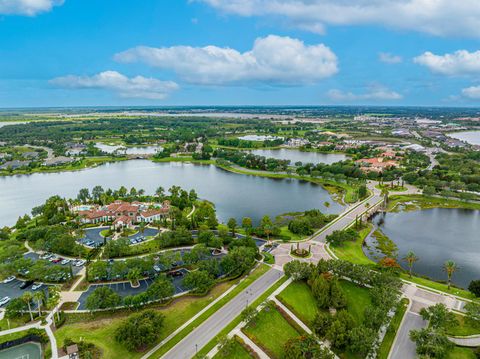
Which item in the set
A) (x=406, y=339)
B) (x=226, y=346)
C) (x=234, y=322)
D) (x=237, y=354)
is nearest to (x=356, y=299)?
(x=406, y=339)

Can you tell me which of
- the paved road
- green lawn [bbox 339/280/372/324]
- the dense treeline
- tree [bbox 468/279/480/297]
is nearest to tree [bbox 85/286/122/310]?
the paved road

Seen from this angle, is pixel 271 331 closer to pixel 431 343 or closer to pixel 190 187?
pixel 431 343

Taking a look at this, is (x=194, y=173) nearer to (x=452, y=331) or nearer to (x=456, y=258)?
(x=456, y=258)

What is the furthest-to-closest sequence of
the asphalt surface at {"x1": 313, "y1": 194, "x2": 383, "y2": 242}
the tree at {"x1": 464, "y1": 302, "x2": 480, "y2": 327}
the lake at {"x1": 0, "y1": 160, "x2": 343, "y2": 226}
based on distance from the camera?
the lake at {"x1": 0, "y1": 160, "x2": 343, "y2": 226}, the asphalt surface at {"x1": 313, "y1": 194, "x2": 383, "y2": 242}, the tree at {"x1": 464, "y1": 302, "x2": 480, "y2": 327}

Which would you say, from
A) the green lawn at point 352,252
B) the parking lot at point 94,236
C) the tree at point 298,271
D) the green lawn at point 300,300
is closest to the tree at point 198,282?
the green lawn at point 300,300

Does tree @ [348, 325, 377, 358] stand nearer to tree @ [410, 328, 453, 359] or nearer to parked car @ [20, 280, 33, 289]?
tree @ [410, 328, 453, 359]

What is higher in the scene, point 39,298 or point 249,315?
point 39,298

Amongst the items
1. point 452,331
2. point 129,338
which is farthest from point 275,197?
point 129,338
